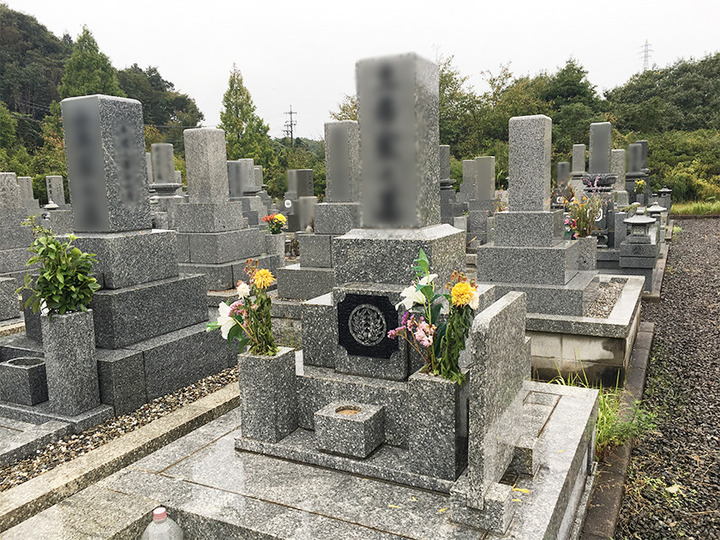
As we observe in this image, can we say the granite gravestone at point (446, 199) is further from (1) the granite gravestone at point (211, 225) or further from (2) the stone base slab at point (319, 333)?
(2) the stone base slab at point (319, 333)

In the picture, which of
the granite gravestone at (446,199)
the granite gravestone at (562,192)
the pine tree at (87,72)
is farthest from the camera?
the pine tree at (87,72)

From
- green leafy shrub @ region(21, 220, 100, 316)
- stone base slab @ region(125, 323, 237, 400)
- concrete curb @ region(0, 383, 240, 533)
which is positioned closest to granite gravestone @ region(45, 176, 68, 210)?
stone base slab @ region(125, 323, 237, 400)

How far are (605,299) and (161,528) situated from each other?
575 cm

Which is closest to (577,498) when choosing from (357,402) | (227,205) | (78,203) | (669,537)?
(669,537)

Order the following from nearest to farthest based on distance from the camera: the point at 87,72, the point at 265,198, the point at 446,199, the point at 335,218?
1. the point at 335,218
2. the point at 446,199
3. the point at 265,198
4. the point at 87,72

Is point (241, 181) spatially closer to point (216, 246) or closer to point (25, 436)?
point (216, 246)

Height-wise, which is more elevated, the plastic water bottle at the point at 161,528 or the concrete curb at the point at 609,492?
the plastic water bottle at the point at 161,528

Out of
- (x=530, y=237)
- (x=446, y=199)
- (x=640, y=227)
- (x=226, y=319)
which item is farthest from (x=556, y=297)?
(x=446, y=199)

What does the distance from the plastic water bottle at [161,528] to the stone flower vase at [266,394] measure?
0.81 meters

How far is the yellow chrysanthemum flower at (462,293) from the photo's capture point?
279cm

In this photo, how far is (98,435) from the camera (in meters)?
3.96

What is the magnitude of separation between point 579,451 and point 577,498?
11.4 inches

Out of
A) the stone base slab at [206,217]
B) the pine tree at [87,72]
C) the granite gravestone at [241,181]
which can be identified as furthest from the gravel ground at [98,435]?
the pine tree at [87,72]

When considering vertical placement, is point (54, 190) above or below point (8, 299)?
above
